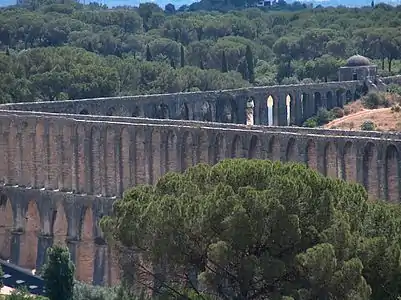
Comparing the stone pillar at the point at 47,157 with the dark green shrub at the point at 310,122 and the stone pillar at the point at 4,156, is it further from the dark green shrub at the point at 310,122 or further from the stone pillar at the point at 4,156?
the dark green shrub at the point at 310,122

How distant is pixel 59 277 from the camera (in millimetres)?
51000

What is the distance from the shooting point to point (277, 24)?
154500mm

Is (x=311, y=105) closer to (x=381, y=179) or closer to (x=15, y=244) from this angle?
(x=15, y=244)

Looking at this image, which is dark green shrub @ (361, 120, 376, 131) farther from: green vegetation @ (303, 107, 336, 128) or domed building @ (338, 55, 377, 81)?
domed building @ (338, 55, 377, 81)

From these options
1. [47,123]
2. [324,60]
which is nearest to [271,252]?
[47,123]

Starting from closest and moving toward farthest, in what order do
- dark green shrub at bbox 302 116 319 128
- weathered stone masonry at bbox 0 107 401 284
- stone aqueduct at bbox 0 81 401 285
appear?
stone aqueduct at bbox 0 81 401 285, weathered stone masonry at bbox 0 107 401 284, dark green shrub at bbox 302 116 319 128

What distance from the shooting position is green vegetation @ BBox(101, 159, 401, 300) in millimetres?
35156

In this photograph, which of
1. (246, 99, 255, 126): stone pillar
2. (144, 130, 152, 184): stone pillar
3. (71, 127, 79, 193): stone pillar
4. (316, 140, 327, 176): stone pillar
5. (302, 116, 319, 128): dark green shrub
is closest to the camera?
(316, 140, 327, 176): stone pillar

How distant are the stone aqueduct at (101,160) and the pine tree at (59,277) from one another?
663 cm

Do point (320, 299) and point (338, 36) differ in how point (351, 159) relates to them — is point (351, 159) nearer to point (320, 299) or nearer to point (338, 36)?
point (320, 299)

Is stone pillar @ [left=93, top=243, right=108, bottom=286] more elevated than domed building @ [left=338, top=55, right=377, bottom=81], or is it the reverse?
domed building @ [left=338, top=55, right=377, bottom=81]

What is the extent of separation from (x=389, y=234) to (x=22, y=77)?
201 feet

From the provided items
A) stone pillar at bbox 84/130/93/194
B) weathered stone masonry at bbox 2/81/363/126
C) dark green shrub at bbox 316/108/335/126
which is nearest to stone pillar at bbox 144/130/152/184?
stone pillar at bbox 84/130/93/194

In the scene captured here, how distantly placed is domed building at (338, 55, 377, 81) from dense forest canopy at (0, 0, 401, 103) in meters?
7.75
